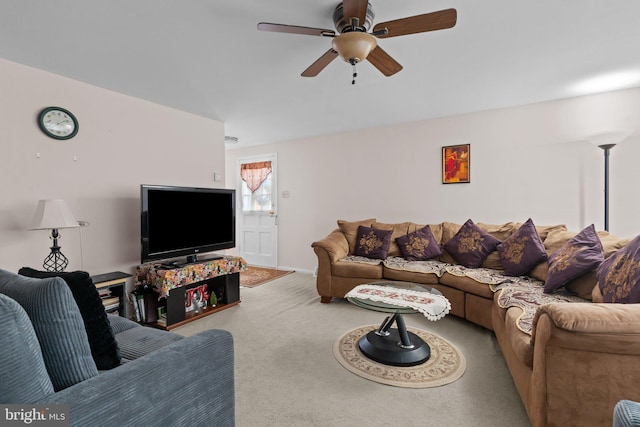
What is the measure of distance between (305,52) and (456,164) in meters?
2.59

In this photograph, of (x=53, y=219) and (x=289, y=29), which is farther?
(x=53, y=219)

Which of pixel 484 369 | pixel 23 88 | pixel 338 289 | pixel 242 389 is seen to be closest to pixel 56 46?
pixel 23 88

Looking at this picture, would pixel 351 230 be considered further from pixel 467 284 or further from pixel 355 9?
pixel 355 9

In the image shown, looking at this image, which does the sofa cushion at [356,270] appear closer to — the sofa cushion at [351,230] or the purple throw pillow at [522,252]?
the sofa cushion at [351,230]

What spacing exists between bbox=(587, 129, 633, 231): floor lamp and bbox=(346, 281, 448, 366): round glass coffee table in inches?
85.8

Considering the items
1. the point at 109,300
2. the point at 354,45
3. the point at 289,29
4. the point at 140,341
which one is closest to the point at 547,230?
the point at 354,45

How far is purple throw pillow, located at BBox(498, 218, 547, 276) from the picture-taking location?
9.01ft

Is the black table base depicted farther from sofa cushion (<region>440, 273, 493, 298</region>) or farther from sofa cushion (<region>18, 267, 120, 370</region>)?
sofa cushion (<region>18, 267, 120, 370</region>)

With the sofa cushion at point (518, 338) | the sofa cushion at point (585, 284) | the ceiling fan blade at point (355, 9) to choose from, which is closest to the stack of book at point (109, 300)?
the ceiling fan blade at point (355, 9)

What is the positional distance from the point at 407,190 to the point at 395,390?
2.91 m

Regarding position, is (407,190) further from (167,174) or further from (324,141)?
(167,174)

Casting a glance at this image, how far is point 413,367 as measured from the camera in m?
2.15

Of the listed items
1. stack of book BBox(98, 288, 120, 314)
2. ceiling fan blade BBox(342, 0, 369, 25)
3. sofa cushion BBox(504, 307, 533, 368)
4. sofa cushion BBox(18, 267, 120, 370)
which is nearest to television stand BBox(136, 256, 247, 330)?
stack of book BBox(98, 288, 120, 314)

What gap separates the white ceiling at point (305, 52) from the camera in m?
1.81
